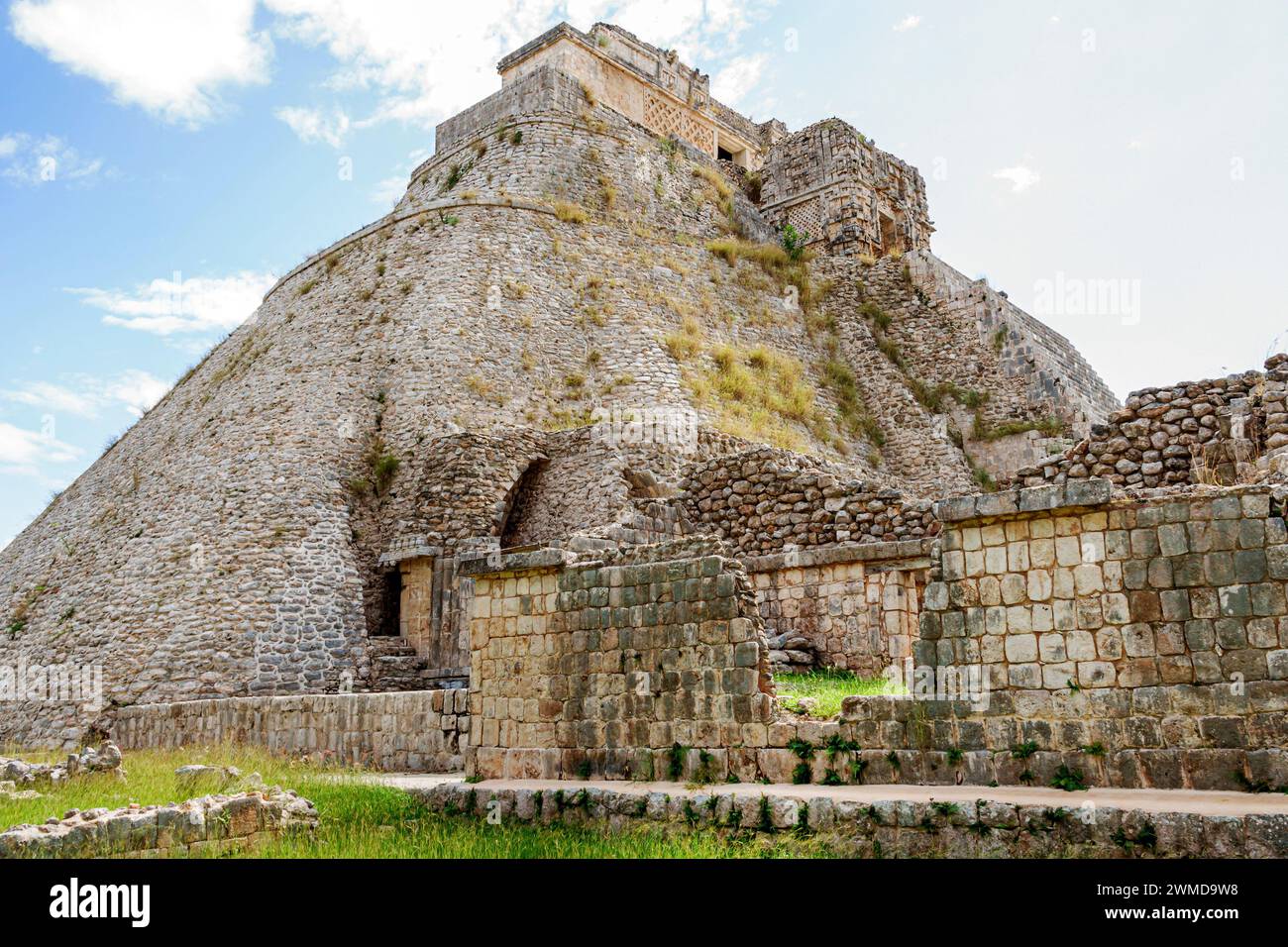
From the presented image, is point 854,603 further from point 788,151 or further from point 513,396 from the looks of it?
point 788,151

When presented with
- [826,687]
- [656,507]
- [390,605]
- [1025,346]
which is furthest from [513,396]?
[826,687]

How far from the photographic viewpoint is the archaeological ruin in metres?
6.79

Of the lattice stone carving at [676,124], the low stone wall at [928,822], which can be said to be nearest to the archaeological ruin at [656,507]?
the lattice stone carving at [676,124]

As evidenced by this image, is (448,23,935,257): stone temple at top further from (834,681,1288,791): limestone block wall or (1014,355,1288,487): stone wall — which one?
(834,681,1288,791): limestone block wall

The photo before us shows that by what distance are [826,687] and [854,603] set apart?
1570 mm

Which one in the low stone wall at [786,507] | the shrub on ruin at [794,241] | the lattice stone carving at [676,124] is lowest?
the low stone wall at [786,507]

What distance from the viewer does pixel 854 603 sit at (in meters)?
10.9

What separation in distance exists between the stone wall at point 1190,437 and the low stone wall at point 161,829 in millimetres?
7771

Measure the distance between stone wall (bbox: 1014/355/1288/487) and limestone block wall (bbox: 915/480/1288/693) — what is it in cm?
322

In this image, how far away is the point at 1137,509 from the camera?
672cm

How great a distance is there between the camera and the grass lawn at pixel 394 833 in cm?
651

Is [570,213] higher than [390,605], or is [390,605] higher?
[570,213]

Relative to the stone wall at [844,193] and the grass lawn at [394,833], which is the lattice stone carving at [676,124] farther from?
the grass lawn at [394,833]
